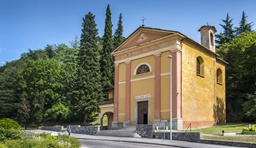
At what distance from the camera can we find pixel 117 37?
61906mm

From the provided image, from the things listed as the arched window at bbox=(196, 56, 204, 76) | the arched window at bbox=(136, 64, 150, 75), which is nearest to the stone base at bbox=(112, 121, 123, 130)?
the arched window at bbox=(136, 64, 150, 75)

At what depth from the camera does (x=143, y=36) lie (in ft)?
103

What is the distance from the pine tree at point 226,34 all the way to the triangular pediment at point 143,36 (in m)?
30.1

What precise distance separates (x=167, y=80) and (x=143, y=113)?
4.64 m

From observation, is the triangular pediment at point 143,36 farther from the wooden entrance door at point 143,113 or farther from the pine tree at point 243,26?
the pine tree at point 243,26

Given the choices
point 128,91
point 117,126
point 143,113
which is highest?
point 128,91

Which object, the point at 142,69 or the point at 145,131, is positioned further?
the point at 142,69

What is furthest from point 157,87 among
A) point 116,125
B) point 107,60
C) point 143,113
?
point 107,60

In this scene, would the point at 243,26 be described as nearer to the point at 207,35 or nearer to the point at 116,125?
the point at 207,35

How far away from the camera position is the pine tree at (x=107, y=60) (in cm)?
4969

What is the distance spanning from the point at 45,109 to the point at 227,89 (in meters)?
32.0

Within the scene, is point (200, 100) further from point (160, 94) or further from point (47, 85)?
point (47, 85)

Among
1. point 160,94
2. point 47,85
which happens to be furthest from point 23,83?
point 160,94

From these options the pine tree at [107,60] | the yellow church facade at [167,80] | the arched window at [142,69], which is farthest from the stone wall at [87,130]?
the pine tree at [107,60]
